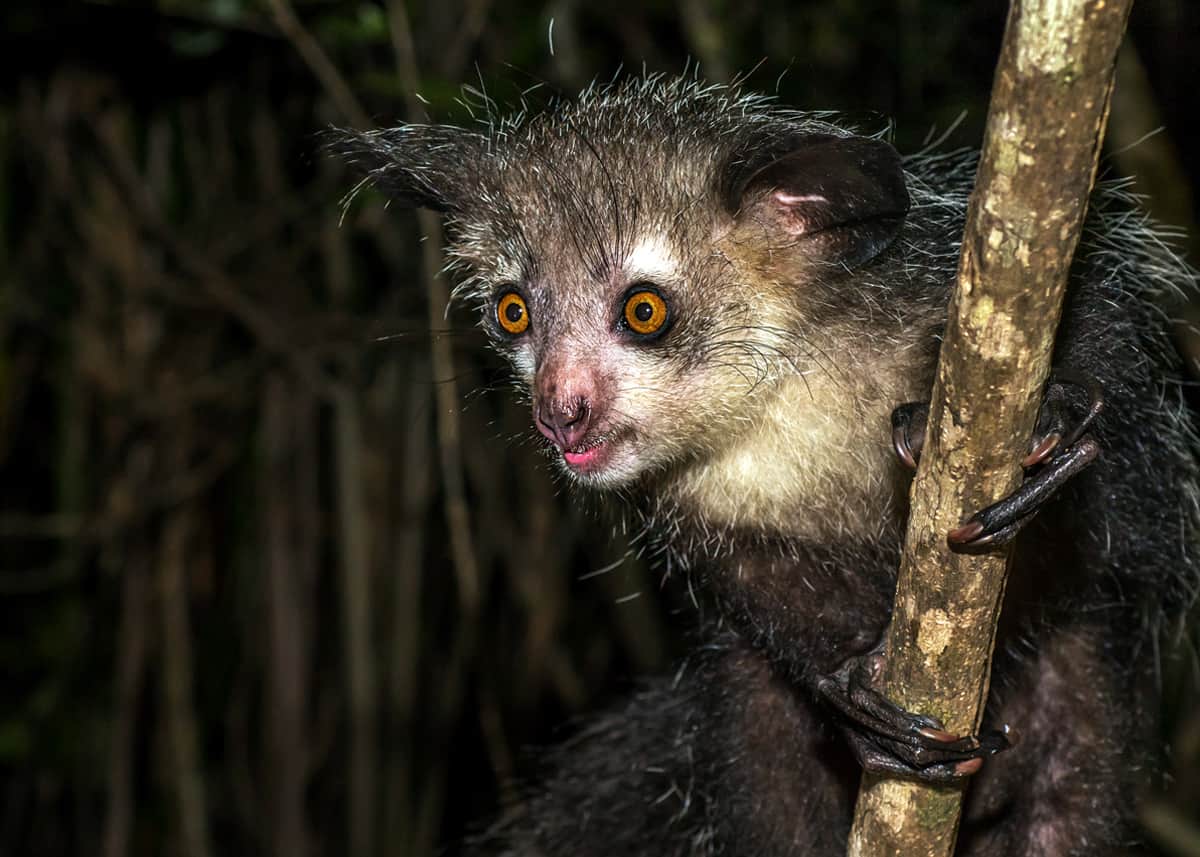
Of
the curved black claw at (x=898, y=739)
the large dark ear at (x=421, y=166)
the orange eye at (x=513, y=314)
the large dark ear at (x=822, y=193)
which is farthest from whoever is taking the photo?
the large dark ear at (x=421, y=166)

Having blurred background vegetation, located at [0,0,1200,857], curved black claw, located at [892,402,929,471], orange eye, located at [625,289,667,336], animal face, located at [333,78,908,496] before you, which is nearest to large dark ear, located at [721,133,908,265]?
animal face, located at [333,78,908,496]

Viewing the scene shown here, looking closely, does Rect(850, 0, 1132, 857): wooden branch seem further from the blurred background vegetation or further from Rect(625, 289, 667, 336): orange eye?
the blurred background vegetation

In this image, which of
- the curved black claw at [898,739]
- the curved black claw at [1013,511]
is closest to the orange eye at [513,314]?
the curved black claw at [898,739]

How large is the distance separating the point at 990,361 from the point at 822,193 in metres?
0.82

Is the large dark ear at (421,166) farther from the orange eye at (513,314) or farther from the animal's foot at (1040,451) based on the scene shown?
the animal's foot at (1040,451)

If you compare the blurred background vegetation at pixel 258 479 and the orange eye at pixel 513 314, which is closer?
the orange eye at pixel 513 314

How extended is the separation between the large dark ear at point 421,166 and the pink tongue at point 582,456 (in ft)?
2.49

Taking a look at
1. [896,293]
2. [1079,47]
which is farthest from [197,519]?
[1079,47]

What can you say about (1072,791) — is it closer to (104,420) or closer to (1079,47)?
(1079,47)

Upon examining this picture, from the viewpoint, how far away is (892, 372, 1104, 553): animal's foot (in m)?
2.12

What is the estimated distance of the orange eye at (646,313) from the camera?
282 centimetres

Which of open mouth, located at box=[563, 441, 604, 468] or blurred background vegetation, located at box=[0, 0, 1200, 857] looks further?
blurred background vegetation, located at box=[0, 0, 1200, 857]

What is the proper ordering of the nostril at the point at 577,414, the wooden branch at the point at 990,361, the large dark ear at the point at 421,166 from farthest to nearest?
the large dark ear at the point at 421,166
the nostril at the point at 577,414
the wooden branch at the point at 990,361

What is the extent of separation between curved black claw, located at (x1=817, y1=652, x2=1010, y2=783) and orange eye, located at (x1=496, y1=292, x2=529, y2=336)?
99 centimetres
